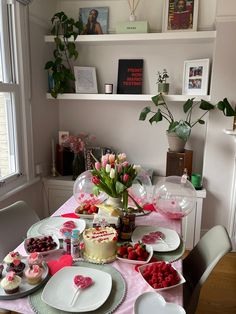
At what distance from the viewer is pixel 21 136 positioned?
2.44 m

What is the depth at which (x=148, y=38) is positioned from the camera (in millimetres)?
2457

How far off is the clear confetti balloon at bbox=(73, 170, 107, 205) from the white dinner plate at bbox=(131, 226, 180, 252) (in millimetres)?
378

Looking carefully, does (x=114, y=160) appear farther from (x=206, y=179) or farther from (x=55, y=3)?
(x=55, y=3)

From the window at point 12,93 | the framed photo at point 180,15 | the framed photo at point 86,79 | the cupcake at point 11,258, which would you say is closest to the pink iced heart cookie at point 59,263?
the cupcake at point 11,258

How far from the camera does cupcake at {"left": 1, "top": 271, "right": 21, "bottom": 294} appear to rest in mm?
1047

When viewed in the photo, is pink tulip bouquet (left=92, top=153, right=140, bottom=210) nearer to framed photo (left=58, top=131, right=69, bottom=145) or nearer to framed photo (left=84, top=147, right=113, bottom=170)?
framed photo (left=84, top=147, right=113, bottom=170)

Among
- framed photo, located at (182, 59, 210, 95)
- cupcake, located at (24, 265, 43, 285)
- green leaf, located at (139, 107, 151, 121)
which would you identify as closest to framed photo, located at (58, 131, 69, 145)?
green leaf, located at (139, 107, 151, 121)

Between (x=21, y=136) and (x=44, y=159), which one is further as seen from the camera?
(x=44, y=159)

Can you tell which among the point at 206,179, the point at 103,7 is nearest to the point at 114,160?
the point at 206,179

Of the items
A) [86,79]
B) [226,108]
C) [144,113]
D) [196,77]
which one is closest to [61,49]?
[86,79]

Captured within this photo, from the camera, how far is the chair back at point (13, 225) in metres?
1.62

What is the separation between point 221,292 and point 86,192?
1.31 meters

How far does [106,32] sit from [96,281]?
7.87 ft

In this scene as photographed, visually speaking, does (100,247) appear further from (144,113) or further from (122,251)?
(144,113)
